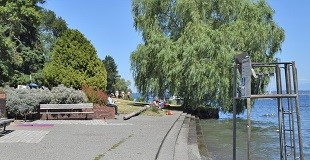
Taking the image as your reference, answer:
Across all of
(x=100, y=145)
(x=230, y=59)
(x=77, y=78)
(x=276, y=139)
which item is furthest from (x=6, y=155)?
(x=230, y=59)

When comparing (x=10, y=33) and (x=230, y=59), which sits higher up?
(x=10, y=33)

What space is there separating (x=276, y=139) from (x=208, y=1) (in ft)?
57.3

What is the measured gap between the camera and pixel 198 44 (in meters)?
34.6

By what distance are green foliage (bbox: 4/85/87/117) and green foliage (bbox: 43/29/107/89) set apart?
4850 mm

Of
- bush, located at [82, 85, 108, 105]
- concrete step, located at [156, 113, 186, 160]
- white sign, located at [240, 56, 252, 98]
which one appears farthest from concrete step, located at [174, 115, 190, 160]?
bush, located at [82, 85, 108, 105]

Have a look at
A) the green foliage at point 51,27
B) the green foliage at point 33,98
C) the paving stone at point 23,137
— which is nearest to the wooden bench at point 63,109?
the green foliage at point 33,98

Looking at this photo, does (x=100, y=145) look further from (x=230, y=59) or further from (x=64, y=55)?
(x=230, y=59)

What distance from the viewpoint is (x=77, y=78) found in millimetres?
31344

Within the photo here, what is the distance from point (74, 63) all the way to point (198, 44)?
8.90 metres

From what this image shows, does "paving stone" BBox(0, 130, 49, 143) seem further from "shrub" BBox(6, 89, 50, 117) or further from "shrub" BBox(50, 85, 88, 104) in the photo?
"shrub" BBox(50, 85, 88, 104)

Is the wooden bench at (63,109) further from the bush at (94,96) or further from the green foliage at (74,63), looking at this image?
the green foliage at (74,63)

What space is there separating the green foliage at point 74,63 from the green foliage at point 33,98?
485cm

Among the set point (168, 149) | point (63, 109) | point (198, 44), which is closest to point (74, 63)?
point (63, 109)

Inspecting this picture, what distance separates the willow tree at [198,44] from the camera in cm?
3425
